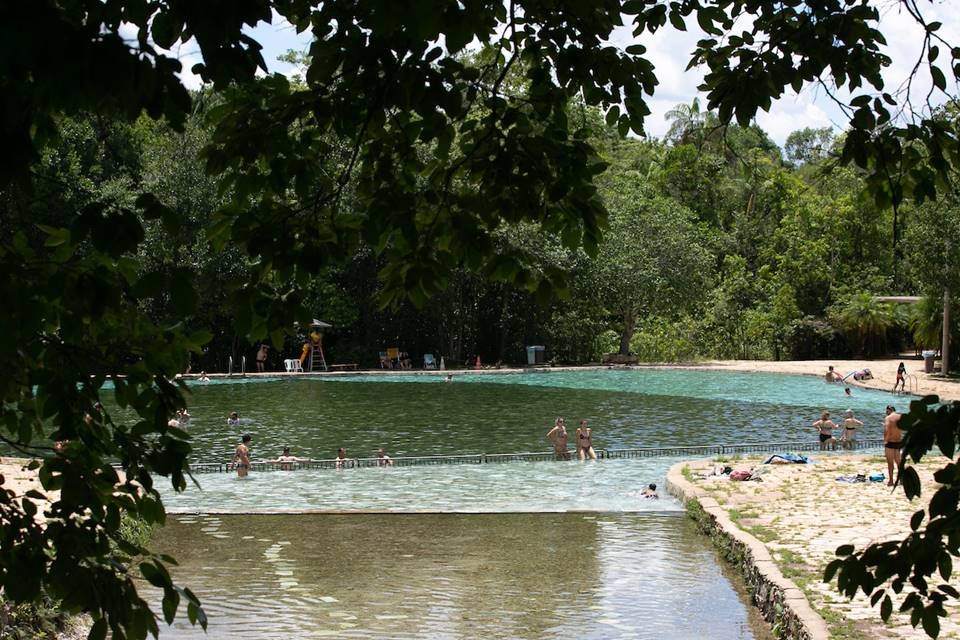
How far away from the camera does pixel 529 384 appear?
124 feet

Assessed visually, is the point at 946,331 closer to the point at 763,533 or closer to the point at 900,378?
the point at 900,378

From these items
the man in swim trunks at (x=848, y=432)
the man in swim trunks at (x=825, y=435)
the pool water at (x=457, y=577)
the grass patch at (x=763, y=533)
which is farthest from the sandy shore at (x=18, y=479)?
the man in swim trunks at (x=848, y=432)

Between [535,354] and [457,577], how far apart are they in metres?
33.4

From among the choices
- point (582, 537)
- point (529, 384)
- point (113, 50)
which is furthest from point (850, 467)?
point (529, 384)

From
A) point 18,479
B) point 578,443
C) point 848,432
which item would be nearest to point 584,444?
point 578,443

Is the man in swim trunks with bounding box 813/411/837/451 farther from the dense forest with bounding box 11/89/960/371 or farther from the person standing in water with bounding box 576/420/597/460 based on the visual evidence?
the dense forest with bounding box 11/89/960/371

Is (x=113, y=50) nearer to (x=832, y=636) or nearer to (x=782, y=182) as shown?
(x=832, y=636)

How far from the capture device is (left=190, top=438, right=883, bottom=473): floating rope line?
20500 millimetres

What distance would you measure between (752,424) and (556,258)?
1575 cm

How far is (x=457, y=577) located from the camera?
12055 mm

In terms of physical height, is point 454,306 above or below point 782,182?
below

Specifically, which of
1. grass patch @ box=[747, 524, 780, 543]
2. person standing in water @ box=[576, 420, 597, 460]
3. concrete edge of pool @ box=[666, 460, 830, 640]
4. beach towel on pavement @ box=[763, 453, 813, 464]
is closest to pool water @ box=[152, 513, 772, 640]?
concrete edge of pool @ box=[666, 460, 830, 640]

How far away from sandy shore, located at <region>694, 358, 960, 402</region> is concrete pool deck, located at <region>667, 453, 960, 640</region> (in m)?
14.8

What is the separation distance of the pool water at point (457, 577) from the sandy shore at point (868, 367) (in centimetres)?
1974
